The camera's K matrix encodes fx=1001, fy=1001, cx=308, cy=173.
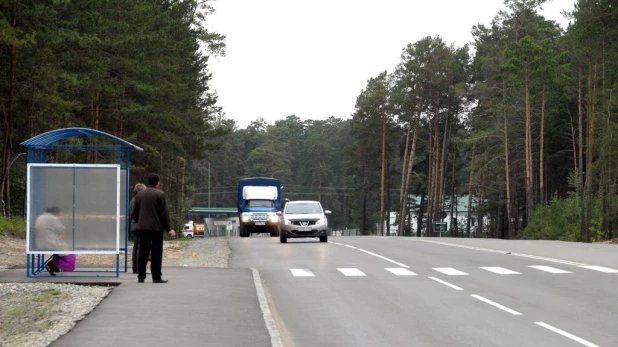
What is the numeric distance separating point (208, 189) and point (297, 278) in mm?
158178

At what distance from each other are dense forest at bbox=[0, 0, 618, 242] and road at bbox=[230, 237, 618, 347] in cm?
1195

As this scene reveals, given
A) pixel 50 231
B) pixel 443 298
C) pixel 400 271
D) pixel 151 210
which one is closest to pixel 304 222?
pixel 400 271

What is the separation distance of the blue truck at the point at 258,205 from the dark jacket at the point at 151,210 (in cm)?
3693

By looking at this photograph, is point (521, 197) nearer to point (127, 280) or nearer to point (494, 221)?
point (494, 221)

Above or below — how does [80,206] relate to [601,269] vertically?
above

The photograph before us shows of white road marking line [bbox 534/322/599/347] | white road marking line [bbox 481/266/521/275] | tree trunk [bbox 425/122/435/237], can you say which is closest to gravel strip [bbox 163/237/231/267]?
white road marking line [bbox 481/266/521/275]

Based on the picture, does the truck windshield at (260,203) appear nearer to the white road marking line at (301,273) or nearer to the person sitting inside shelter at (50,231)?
the white road marking line at (301,273)

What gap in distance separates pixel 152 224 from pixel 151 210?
0.85 ft

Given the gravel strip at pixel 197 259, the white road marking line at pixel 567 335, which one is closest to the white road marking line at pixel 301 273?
the gravel strip at pixel 197 259

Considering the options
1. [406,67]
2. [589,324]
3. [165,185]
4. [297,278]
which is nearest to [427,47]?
[406,67]

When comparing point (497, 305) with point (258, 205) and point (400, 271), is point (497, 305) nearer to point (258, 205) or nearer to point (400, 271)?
point (400, 271)

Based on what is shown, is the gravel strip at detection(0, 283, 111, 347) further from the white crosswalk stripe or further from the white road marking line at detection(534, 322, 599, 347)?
the white crosswalk stripe

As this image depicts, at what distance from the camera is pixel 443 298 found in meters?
16.5

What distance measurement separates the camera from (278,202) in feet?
190
